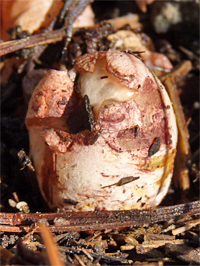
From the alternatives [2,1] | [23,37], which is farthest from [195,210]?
[2,1]

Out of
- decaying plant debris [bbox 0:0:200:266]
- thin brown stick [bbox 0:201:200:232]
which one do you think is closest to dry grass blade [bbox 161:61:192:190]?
decaying plant debris [bbox 0:0:200:266]

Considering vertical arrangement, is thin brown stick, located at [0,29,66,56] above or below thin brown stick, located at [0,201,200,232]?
above

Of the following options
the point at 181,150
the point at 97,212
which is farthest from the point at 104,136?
the point at 181,150

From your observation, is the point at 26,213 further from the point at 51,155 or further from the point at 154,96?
the point at 154,96

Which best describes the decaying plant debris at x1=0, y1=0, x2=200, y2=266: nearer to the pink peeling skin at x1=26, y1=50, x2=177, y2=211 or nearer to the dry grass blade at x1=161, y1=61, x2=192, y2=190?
the dry grass blade at x1=161, y1=61, x2=192, y2=190

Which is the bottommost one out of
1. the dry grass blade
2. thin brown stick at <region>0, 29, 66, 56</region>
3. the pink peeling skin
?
the dry grass blade

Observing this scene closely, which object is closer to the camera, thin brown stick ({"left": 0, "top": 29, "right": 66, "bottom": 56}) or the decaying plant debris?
the decaying plant debris

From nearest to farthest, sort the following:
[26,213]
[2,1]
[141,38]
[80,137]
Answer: [80,137] → [26,213] → [2,1] → [141,38]
